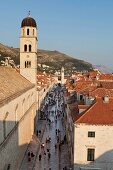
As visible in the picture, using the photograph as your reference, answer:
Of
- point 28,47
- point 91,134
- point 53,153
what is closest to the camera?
point 91,134

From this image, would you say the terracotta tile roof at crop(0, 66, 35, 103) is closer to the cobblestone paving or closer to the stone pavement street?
the stone pavement street

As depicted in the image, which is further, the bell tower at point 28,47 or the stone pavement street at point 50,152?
the bell tower at point 28,47

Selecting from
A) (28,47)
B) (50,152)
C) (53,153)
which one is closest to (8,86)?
(53,153)

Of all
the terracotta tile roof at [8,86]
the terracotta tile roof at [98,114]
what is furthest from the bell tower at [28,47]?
the terracotta tile roof at [98,114]

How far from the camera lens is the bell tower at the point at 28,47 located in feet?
175

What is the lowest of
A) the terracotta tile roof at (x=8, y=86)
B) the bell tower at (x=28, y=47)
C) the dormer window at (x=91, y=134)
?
the dormer window at (x=91, y=134)

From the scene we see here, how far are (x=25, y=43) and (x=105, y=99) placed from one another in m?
24.8

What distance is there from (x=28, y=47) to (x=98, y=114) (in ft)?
86.7

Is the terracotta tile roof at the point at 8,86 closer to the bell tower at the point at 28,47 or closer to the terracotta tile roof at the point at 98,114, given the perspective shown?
the terracotta tile roof at the point at 98,114

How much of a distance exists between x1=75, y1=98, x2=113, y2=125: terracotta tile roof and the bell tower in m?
24.6

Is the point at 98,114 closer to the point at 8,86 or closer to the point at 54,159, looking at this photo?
the point at 8,86

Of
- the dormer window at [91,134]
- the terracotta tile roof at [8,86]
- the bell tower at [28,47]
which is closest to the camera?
the terracotta tile roof at [8,86]

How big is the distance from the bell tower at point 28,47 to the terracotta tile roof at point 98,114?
80.7 feet

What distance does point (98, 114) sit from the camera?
30453 mm
